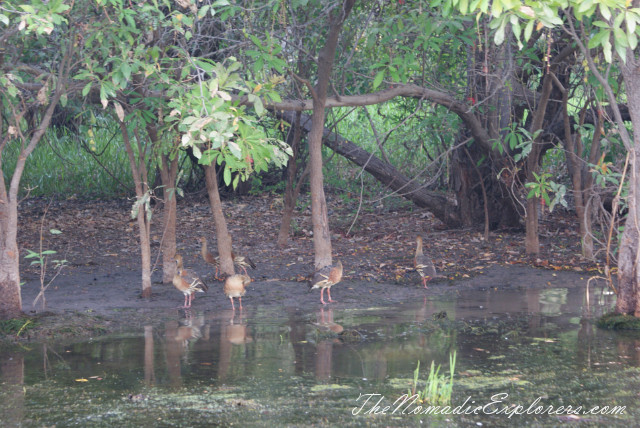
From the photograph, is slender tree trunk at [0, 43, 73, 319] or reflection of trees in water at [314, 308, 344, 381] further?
slender tree trunk at [0, 43, 73, 319]

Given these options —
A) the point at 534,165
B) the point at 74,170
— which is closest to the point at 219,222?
the point at 534,165

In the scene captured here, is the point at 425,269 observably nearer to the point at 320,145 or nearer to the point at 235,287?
the point at 320,145

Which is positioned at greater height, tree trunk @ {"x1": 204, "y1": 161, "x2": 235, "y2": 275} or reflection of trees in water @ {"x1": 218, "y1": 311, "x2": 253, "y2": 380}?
tree trunk @ {"x1": 204, "y1": 161, "x2": 235, "y2": 275}

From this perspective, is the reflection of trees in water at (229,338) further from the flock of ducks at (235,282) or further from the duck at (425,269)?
the duck at (425,269)

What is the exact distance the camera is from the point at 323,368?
261 inches

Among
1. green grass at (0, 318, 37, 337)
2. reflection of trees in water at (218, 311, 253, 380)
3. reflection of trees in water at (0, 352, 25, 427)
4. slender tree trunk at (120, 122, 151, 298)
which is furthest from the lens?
slender tree trunk at (120, 122, 151, 298)

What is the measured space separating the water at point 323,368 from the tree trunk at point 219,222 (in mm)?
1515

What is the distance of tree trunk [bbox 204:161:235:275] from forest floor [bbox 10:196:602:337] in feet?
1.22

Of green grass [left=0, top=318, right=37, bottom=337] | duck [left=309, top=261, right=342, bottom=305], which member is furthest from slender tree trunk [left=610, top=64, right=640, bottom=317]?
green grass [left=0, top=318, right=37, bottom=337]

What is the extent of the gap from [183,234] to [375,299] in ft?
17.6

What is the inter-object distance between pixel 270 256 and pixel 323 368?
6110mm

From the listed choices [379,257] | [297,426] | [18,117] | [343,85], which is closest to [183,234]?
[379,257]

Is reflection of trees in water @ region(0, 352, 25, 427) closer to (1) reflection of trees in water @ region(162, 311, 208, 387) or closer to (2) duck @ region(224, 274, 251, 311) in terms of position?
(1) reflection of trees in water @ region(162, 311, 208, 387)

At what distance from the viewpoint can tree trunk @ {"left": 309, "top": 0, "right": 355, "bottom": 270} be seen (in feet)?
32.9
